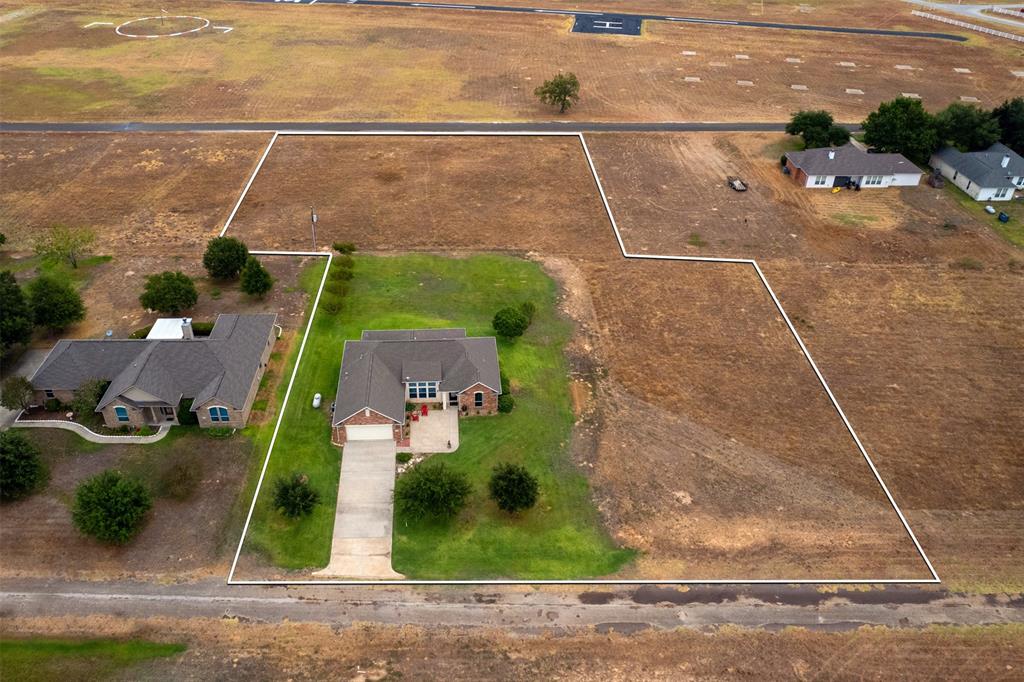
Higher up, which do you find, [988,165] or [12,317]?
[988,165]

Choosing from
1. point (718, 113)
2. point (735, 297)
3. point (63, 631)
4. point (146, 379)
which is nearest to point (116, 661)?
point (63, 631)

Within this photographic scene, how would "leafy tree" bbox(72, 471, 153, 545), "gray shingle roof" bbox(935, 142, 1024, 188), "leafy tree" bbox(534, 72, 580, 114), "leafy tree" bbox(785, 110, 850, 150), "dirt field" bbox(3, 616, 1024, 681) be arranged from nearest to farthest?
1. "dirt field" bbox(3, 616, 1024, 681)
2. "leafy tree" bbox(72, 471, 153, 545)
3. "gray shingle roof" bbox(935, 142, 1024, 188)
4. "leafy tree" bbox(785, 110, 850, 150)
5. "leafy tree" bbox(534, 72, 580, 114)

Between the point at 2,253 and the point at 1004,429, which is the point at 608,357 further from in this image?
the point at 2,253

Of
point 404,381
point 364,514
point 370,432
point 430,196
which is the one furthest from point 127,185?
point 364,514

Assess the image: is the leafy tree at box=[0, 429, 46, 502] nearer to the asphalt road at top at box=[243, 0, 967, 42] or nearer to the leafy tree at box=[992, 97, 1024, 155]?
the leafy tree at box=[992, 97, 1024, 155]

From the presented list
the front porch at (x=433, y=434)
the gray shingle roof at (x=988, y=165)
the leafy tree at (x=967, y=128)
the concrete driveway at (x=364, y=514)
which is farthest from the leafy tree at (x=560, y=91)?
the concrete driveway at (x=364, y=514)

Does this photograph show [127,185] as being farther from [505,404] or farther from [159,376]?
[505,404]

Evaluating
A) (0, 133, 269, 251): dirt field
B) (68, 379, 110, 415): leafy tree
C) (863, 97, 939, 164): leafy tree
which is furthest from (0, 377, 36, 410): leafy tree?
(863, 97, 939, 164): leafy tree
